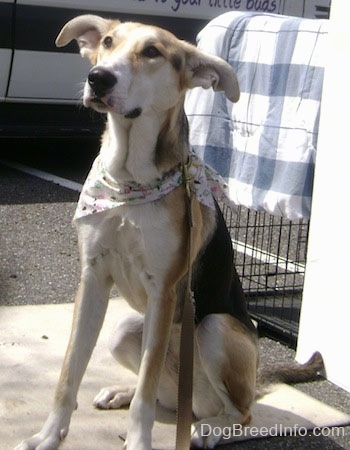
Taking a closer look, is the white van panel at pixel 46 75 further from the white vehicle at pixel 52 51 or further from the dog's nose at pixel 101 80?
the dog's nose at pixel 101 80

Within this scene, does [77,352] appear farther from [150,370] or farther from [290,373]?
[290,373]

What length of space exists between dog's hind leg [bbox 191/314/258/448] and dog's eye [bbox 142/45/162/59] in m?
1.12

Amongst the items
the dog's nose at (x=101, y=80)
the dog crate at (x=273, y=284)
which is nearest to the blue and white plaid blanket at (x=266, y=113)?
the dog crate at (x=273, y=284)

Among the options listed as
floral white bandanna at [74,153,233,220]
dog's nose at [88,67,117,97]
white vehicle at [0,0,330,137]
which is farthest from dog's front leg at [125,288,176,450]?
white vehicle at [0,0,330,137]

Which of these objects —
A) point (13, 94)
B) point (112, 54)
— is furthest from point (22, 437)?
point (13, 94)

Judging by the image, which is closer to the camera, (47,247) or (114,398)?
(114,398)

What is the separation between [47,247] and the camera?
21.6 feet

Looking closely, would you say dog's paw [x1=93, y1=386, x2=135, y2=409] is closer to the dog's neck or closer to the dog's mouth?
the dog's neck

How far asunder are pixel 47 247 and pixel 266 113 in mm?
2280

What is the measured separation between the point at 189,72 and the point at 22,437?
1.62 m

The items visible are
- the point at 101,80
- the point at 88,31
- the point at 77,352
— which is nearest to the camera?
the point at 101,80

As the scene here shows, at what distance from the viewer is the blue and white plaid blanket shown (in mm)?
4777

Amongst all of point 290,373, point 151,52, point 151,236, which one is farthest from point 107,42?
point 290,373

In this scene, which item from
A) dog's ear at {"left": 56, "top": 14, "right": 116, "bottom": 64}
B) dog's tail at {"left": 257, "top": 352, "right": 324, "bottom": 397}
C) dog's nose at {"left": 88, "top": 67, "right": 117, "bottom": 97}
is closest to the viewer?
dog's nose at {"left": 88, "top": 67, "right": 117, "bottom": 97}
